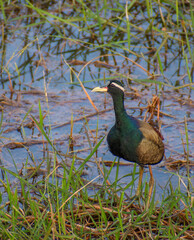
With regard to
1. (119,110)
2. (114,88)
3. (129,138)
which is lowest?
(129,138)

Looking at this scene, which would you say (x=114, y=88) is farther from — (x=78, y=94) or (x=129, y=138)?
(x=78, y=94)

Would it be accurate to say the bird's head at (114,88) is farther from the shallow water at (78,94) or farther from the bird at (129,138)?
the shallow water at (78,94)

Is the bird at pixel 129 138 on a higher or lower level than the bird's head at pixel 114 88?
lower

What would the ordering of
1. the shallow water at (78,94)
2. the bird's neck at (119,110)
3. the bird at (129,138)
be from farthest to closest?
1. the shallow water at (78,94)
2. the bird's neck at (119,110)
3. the bird at (129,138)

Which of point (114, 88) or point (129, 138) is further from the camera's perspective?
point (114, 88)

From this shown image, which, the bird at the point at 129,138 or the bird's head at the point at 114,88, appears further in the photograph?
the bird's head at the point at 114,88

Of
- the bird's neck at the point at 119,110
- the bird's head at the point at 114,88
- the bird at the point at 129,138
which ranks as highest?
the bird's head at the point at 114,88

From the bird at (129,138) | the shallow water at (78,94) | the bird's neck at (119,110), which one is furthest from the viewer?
the shallow water at (78,94)

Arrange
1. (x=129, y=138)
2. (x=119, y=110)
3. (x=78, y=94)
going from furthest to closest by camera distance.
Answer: (x=78, y=94)
(x=119, y=110)
(x=129, y=138)

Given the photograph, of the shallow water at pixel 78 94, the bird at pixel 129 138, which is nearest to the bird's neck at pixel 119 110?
the bird at pixel 129 138

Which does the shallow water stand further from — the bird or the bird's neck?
the bird's neck

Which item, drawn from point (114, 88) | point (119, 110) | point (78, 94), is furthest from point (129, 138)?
point (78, 94)

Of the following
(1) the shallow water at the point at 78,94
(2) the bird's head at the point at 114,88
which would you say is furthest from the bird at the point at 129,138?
(1) the shallow water at the point at 78,94

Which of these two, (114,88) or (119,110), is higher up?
(114,88)
